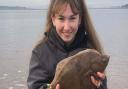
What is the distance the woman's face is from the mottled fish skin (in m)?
0.50

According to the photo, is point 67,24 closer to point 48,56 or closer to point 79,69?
point 48,56

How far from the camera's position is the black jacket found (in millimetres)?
4715

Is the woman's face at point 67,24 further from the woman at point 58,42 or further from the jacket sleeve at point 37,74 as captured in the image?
the jacket sleeve at point 37,74

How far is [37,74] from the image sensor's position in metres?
4.73

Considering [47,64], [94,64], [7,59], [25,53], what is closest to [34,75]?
[47,64]

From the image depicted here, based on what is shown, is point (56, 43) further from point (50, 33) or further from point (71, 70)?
point (71, 70)

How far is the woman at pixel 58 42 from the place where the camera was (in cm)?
470

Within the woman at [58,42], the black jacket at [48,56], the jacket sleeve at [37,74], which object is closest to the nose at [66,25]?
the woman at [58,42]

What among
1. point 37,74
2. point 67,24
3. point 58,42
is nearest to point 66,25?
point 67,24

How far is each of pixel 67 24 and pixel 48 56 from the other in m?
0.42

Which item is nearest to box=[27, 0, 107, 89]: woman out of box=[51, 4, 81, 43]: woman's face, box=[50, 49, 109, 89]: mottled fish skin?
box=[51, 4, 81, 43]: woman's face

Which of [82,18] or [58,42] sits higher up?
[82,18]

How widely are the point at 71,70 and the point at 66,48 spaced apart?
0.61 meters

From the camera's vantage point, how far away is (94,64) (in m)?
4.22
